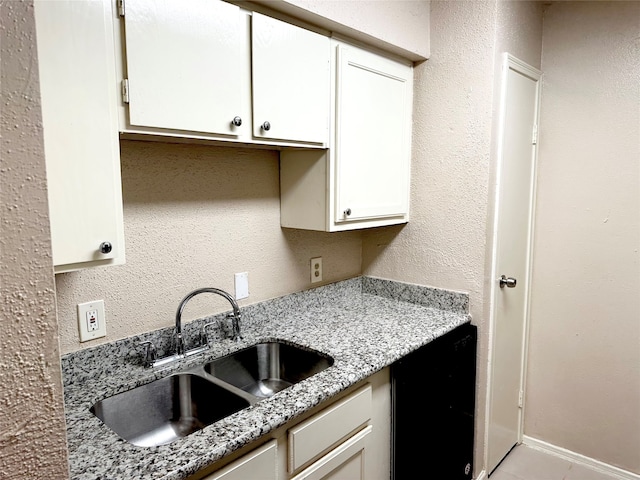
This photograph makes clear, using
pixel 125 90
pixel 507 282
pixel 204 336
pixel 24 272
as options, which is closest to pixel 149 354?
pixel 204 336

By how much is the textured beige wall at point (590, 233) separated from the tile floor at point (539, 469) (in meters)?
0.08

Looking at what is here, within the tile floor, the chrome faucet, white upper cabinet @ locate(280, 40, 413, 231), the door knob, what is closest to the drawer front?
the chrome faucet

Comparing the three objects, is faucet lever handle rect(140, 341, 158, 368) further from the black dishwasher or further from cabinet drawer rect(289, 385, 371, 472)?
the black dishwasher

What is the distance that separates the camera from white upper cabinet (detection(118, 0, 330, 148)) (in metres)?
1.17

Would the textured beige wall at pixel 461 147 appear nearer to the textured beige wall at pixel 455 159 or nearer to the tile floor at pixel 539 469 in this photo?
the textured beige wall at pixel 455 159

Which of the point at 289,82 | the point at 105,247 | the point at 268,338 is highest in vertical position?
the point at 289,82

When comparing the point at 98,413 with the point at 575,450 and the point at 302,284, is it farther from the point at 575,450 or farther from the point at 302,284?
the point at 575,450

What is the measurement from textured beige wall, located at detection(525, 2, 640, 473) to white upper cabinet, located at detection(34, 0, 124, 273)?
2047 millimetres

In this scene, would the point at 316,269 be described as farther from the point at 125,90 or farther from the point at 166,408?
the point at 125,90

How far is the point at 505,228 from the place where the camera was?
82.7 inches

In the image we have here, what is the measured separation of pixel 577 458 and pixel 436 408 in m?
1.11

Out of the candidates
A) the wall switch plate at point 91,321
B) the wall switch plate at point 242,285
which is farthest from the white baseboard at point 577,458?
the wall switch plate at point 91,321

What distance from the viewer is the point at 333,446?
1.43m

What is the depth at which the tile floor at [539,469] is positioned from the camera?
2252 millimetres
